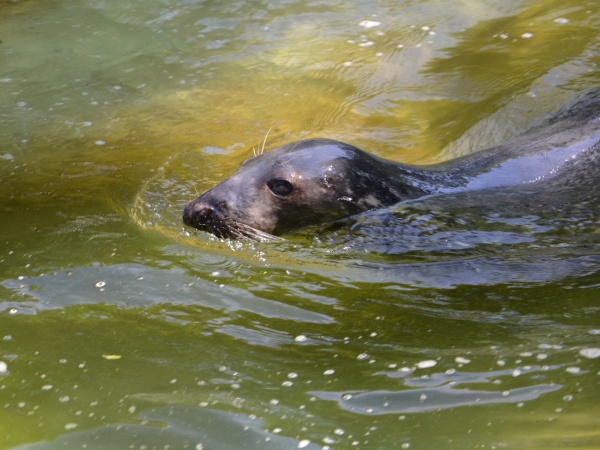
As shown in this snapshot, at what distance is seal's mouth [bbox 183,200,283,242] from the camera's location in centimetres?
528

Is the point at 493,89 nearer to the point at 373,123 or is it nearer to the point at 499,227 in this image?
the point at 373,123

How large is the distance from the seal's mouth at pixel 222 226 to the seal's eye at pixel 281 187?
259 mm

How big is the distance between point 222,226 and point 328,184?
0.67 meters

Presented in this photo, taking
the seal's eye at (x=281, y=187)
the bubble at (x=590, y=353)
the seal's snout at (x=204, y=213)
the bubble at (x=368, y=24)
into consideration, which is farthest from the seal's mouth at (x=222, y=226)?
the bubble at (x=368, y=24)

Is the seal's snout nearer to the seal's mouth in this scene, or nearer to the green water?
the seal's mouth

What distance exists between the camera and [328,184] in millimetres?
5309

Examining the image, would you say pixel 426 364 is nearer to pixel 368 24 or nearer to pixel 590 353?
pixel 590 353

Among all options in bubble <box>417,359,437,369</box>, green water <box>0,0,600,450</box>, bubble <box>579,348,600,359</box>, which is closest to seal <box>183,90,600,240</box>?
green water <box>0,0,600,450</box>

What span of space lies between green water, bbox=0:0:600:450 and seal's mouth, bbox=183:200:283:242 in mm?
94

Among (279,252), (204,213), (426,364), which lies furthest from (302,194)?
(426,364)

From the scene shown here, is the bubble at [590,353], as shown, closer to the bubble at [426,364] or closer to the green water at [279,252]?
the green water at [279,252]

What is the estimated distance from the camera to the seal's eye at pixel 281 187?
17.5ft

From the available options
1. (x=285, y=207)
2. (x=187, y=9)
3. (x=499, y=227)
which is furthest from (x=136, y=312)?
(x=187, y=9)

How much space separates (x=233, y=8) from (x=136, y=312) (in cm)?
512
